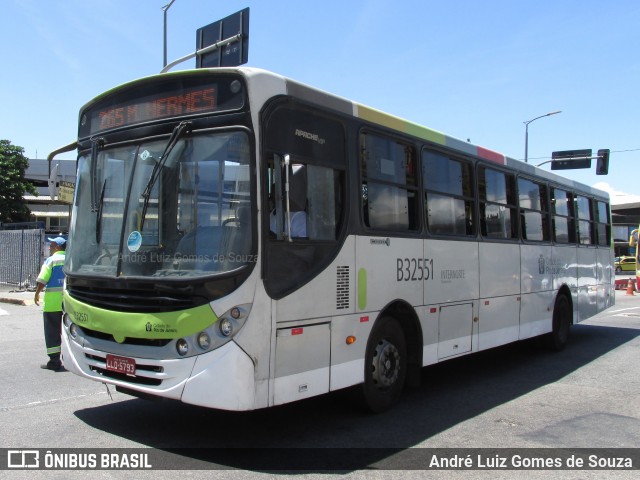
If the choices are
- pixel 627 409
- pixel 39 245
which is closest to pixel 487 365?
pixel 627 409

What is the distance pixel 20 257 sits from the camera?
2011 centimetres

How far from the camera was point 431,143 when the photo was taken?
23.3ft

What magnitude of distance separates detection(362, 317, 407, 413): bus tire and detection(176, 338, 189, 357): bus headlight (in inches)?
77.1

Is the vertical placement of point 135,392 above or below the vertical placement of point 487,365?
above

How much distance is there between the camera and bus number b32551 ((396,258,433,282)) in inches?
247

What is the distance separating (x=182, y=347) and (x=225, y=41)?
38.1ft

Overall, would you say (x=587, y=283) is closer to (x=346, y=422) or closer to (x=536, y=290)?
(x=536, y=290)

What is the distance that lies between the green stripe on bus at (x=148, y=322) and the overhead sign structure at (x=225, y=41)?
10.4 metres

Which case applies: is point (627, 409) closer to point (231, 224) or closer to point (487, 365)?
point (487, 365)

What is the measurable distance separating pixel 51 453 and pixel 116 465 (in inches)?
25.4

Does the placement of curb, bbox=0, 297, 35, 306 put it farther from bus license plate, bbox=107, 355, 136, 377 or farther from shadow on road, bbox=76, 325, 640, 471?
bus license plate, bbox=107, 355, 136, 377

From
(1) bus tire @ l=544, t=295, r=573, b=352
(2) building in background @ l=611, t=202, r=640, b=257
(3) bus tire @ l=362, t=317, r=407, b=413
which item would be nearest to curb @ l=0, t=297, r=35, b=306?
(3) bus tire @ l=362, t=317, r=407, b=413

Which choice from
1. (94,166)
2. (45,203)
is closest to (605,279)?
(94,166)

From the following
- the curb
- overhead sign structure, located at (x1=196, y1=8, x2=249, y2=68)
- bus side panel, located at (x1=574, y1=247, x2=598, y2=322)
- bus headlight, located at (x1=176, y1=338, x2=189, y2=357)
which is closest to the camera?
bus headlight, located at (x1=176, y1=338, x2=189, y2=357)
